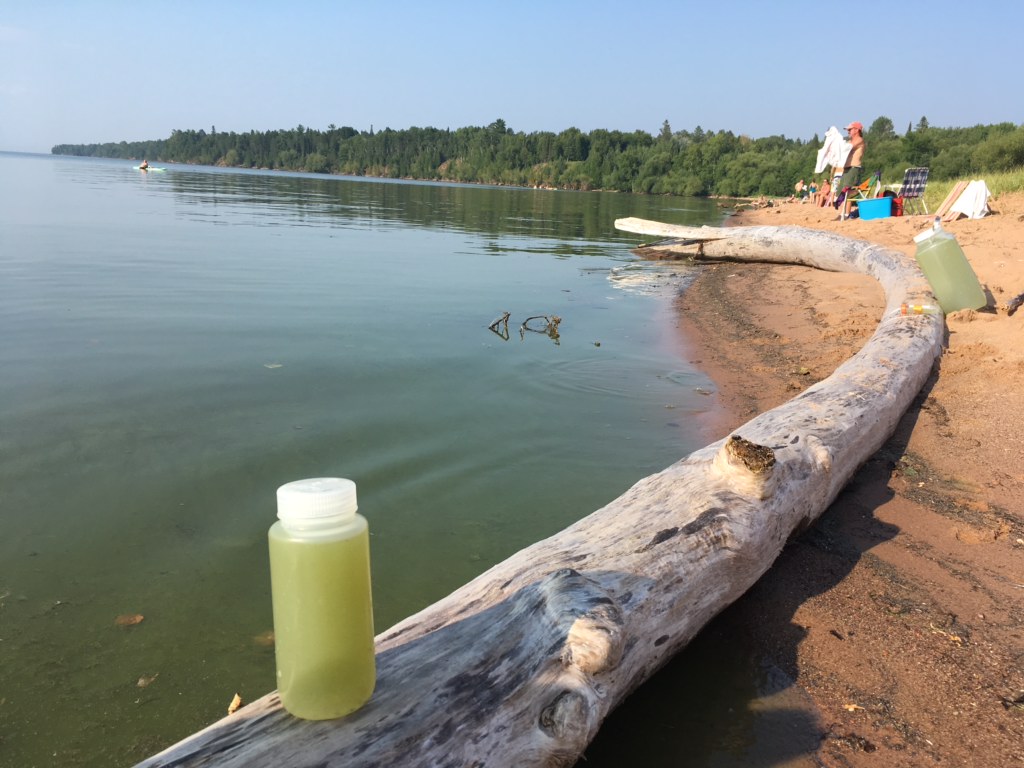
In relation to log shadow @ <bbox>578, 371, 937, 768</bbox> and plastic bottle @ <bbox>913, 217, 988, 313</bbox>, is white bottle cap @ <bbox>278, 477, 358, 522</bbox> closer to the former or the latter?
log shadow @ <bbox>578, 371, 937, 768</bbox>

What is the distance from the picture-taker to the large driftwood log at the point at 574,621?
157 cm

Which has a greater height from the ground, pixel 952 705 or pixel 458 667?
pixel 458 667

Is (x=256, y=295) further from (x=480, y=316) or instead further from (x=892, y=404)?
(x=892, y=404)

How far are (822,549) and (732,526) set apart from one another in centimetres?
104

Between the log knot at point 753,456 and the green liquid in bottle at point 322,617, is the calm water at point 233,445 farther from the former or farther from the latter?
the log knot at point 753,456

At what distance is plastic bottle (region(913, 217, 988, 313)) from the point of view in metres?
7.60

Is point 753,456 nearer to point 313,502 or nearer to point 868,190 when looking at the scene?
point 313,502

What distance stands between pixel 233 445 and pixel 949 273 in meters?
8.10

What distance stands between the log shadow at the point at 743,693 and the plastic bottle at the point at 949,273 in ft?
18.3

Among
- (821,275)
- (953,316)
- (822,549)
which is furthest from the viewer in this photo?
(821,275)

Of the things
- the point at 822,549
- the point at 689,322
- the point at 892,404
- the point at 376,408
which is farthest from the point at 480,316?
the point at 822,549

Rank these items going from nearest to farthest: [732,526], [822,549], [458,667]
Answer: [458,667], [732,526], [822,549]

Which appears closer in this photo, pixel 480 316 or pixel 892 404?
pixel 892 404

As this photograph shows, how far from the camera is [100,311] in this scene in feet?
26.4
